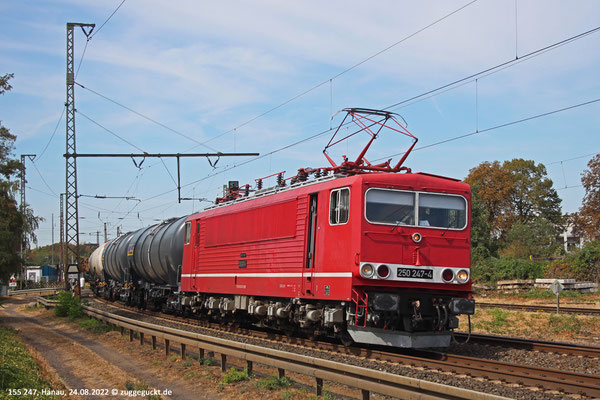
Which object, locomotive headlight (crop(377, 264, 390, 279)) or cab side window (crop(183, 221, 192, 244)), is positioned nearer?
locomotive headlight (crop(377, 264, 390, 279))

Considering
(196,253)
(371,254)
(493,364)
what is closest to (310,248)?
(371,254)

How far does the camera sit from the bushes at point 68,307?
84.0ft

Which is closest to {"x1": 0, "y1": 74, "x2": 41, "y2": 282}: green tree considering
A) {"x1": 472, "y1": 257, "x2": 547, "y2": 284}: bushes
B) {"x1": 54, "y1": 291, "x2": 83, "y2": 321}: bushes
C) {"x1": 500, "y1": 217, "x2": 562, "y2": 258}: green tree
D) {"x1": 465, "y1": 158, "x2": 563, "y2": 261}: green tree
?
{"x1": 54, "y1": 291, "x2": 83, "y2": 321}: bushes

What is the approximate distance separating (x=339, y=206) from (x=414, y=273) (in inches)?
82.5

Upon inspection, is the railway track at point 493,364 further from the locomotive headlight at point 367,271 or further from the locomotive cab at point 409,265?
the locomotive headlight at point 367,271

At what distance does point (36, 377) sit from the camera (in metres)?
10.8

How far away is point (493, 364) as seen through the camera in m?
10.9

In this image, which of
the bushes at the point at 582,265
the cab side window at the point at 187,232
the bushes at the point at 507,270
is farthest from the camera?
the bushes at the point at 507,270

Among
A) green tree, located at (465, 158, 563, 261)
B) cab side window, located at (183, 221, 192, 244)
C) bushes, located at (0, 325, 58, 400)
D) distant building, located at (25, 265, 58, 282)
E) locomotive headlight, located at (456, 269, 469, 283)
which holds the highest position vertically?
green tree, located at (465, 158, 563, 261)

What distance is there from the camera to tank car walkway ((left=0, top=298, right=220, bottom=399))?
10.7m

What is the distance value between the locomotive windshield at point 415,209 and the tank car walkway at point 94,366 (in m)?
4.95

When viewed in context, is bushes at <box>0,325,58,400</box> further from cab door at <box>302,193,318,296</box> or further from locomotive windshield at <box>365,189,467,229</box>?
locomotive windshield at <box>365,189,467,229</box>

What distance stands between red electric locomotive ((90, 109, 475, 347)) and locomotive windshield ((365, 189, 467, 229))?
21 millimetres

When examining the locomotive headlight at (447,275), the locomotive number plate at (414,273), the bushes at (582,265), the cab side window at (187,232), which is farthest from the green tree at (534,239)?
the locomotive number plate at (414,273)
